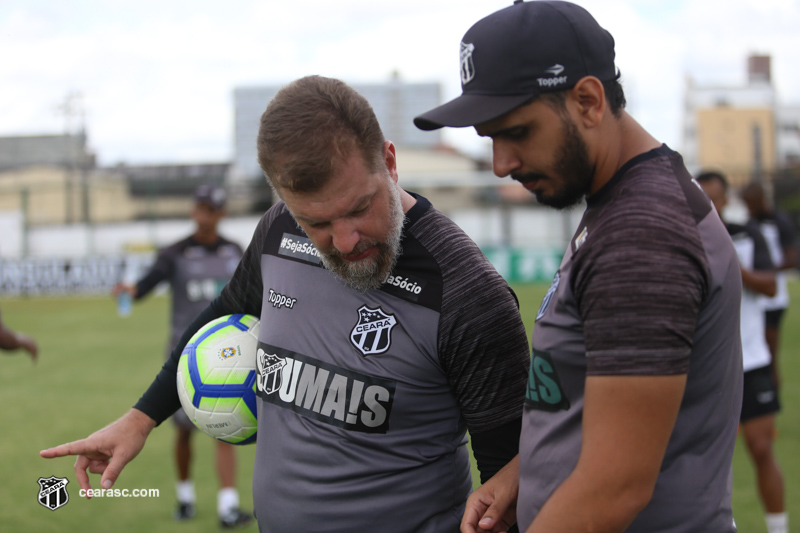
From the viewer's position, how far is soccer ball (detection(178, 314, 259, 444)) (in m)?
2.47

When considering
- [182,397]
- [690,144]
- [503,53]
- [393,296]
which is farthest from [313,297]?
[690,144]

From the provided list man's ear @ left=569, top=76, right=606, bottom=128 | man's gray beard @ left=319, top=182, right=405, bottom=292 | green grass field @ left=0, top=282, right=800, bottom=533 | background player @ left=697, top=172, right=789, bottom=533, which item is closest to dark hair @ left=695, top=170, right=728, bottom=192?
background player @ left=697, top=172, right=789, bottom=533

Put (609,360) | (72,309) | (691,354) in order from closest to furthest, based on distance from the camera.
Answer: (609,360) < (691,354) < (72,309)

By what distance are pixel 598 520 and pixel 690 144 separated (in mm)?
60279

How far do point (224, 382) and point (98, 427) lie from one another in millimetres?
5620

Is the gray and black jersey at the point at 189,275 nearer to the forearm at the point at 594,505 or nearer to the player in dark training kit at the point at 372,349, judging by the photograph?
the player in dark training kit at the point at 372,349

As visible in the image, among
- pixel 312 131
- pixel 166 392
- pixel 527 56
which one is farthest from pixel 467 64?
pixel 166 392

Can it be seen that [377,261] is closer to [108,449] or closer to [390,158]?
[390,158]

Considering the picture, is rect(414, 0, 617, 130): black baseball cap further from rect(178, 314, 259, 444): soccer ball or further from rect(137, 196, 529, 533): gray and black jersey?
rect(178, 314, 259, 444): soccer ball

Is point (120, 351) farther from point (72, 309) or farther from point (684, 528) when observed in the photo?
point (684, 528)

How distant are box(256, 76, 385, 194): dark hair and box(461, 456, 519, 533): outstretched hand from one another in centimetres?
94

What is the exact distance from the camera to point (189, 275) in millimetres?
6117

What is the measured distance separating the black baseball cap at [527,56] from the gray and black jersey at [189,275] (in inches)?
184

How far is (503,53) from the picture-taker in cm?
158
